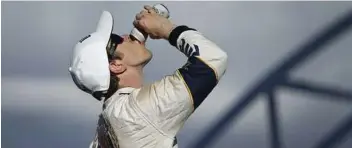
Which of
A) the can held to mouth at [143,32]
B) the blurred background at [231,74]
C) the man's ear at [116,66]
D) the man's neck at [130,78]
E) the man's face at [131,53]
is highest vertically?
the can held to mouth at [143,32]

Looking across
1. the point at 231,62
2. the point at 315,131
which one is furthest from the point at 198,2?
the point at 315,131

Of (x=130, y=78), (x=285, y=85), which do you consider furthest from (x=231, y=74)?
(x=130, y=78)

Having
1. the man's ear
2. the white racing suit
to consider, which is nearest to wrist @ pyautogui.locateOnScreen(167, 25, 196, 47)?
the white racing suit

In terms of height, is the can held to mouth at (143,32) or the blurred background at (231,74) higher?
the can held to mouth at (143,32)

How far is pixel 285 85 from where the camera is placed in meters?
1.84

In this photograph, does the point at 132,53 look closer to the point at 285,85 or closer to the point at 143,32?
the point at 143,32

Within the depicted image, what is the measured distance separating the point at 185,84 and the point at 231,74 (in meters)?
0.92

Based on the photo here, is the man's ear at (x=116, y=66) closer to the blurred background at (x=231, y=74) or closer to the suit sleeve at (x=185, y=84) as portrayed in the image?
the suit sleeve at (x=185, y=84)

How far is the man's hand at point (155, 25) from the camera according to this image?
3.23 feet

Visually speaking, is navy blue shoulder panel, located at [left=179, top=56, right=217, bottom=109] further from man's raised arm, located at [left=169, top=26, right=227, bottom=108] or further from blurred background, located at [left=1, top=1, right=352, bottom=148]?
blurred background, located at [left=1, top=1, right=352, bottom=148]

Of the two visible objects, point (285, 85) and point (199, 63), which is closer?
point (199, 63)

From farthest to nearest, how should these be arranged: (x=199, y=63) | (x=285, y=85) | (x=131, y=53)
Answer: (x=285, y=85) < (x=131, y=53) < (x=199, y=63)

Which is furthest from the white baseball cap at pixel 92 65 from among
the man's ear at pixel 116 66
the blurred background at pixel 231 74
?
the blurred background at pixel 231 74

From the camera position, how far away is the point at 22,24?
75.0 inches
